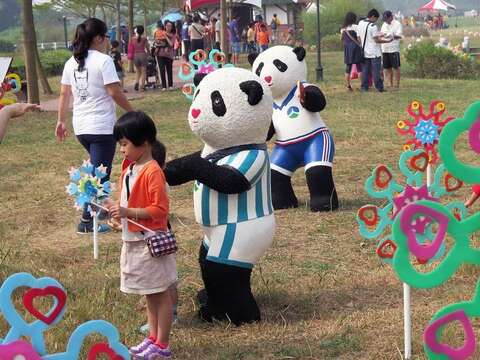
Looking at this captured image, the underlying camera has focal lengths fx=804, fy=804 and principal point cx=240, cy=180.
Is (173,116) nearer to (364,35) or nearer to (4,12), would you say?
(364,35)

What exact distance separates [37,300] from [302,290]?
1474 mm

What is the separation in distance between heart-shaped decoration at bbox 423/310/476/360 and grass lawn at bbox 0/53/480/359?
2.64ft

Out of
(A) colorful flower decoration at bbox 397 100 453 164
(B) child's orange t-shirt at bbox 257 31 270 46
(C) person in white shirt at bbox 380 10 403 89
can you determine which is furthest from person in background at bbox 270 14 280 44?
(A) colorful flower decoration at bbox 397 100 453 164

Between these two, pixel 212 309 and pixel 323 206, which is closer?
pixel 212 309

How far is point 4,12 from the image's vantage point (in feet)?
282

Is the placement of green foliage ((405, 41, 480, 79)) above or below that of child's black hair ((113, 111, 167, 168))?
below

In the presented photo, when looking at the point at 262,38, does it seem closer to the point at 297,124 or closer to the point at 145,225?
the point at 297,124

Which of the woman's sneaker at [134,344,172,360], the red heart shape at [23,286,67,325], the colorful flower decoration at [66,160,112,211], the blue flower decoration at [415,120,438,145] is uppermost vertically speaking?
the blue flower decoration at [415,120,438,145]

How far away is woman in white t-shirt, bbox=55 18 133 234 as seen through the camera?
5590 millimetres

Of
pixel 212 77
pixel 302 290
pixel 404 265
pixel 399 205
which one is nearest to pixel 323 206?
pixel 302 290

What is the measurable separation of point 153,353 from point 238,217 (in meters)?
0.80

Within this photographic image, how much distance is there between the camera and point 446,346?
276 centimetres

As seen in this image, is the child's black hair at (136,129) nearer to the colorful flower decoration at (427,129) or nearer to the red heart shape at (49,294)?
the red heart shape at (49,294)

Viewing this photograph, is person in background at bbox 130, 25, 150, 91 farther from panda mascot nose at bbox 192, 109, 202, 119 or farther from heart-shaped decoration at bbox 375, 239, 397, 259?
heart-shaped decoration at bbox 375, 239, 397, 259
